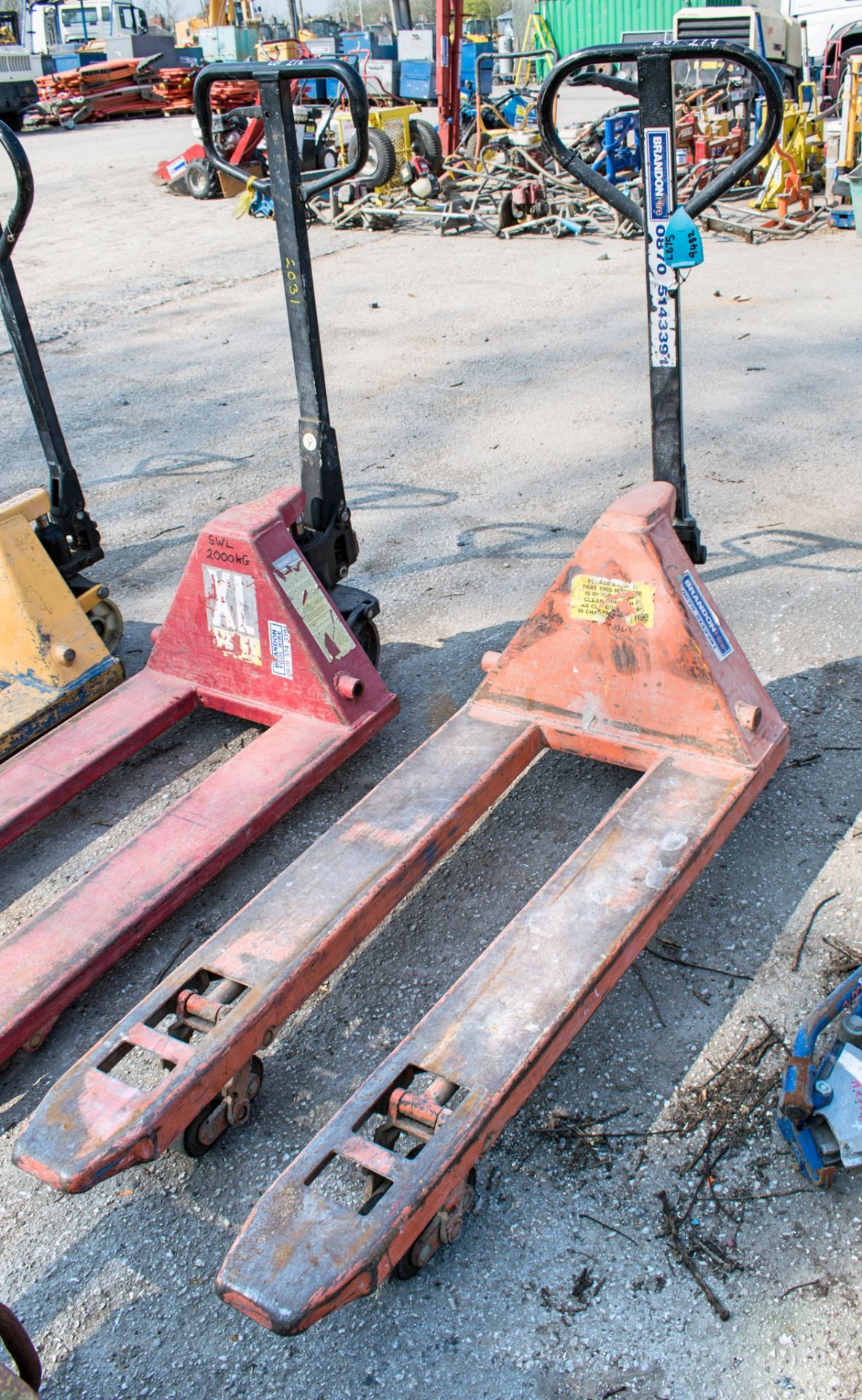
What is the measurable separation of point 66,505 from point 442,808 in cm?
211

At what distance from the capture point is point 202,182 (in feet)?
53.4

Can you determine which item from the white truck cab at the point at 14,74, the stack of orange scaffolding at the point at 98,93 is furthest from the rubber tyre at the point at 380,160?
the stack of orange scaffolding at the point at 98,93

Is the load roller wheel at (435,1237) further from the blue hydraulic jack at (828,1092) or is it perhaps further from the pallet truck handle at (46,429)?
the pallet truck handle at (46,429)

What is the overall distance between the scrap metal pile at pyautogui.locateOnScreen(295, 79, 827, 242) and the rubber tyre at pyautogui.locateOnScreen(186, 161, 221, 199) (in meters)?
2.25

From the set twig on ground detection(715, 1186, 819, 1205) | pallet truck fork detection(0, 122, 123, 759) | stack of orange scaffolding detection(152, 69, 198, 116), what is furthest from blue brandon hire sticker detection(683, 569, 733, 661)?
stack of orange scaffolding detection(152, 69, 198, 116)

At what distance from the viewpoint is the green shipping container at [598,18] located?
32.2 m

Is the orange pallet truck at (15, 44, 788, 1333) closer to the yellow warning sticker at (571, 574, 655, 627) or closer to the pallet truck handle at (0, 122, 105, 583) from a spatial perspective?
the yellow warning sticker at (571, 574, 655, 627)

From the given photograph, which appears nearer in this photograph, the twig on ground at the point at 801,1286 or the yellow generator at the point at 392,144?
the twig on ground at the point at 801,1286

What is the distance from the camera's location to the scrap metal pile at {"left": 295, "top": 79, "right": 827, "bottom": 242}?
38.3 feet

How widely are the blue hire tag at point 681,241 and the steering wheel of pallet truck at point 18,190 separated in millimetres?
2194

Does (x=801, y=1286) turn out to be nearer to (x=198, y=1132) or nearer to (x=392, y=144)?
(x=198, y=1132)

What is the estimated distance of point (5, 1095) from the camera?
2.65 meters

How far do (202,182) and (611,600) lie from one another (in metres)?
15.5

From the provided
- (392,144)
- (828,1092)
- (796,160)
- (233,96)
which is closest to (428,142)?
(392,144)
